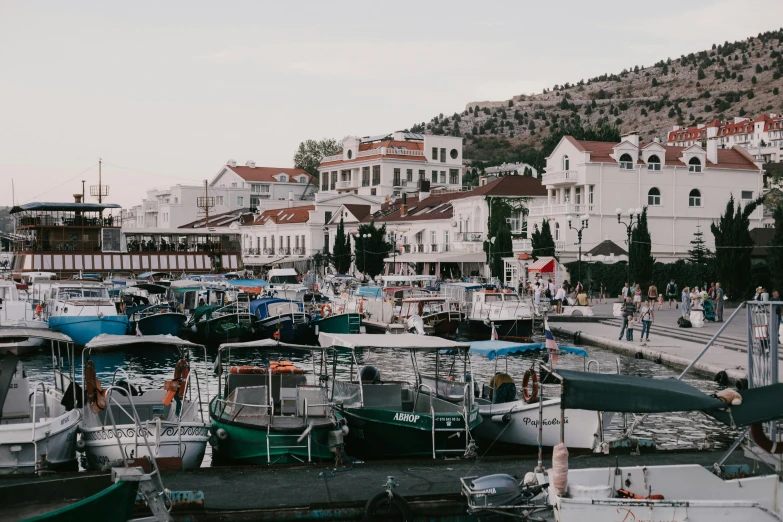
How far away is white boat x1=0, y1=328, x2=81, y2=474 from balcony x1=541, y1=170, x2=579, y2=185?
183 ft

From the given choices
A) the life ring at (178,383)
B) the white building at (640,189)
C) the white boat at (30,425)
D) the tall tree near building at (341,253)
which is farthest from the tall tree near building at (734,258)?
the tall tree near building at (341,253)

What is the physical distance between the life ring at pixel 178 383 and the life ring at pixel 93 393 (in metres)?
1.29

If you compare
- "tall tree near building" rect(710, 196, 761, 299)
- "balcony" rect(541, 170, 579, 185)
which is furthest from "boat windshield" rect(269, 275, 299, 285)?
"tall tree near building" rect(710, 196, 761, 299)

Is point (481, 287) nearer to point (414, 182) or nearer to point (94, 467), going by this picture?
point (94, 467)

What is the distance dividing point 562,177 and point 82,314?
140ft

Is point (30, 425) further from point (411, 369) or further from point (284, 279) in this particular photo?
point (284, 279)

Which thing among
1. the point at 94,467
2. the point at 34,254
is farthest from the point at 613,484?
the point at 34,254

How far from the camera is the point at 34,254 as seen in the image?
258ft

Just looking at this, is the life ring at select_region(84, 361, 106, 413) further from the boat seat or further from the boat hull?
the boat hull

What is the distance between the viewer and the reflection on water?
22906 mm

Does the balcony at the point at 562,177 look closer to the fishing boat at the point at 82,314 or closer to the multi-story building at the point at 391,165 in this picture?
the fishing boat at the point at 82,314

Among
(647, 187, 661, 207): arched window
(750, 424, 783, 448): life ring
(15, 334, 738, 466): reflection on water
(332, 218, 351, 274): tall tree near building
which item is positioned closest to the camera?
(750, 424, 783, 448): life ring

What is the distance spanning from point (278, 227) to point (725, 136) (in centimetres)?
10911

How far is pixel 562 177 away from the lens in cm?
7212
